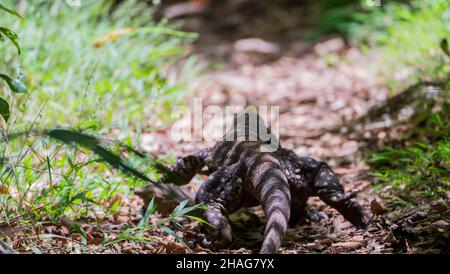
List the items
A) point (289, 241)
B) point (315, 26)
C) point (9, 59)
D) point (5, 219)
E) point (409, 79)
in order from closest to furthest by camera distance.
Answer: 1. point (5, 219)
2. point (289, 241)
3. point (9, 59)
4. point (409, 79)
5. point (315, 26)

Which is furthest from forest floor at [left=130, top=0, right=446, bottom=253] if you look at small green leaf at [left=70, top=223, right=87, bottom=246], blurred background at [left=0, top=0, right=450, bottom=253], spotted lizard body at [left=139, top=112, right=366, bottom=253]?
small green leaf at [left=70, top=223, right=87, bottom=246]

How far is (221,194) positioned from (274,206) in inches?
18.1

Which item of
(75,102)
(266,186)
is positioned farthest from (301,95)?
(266,186)

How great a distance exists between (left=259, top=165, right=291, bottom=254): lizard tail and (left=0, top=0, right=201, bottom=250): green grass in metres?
0.69

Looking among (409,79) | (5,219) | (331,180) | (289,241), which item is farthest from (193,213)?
(409,79)

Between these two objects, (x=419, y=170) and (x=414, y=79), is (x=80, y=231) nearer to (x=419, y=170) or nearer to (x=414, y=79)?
(x=419, y=170)

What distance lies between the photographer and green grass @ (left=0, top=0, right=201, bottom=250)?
3.26m

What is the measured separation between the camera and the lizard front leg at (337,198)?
3.30 metres

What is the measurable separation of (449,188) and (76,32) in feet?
13.6

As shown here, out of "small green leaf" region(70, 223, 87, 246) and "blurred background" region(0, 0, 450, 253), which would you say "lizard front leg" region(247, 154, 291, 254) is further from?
"small green leaf" region(70, 223, 87, 246)

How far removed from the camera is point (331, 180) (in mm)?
3318

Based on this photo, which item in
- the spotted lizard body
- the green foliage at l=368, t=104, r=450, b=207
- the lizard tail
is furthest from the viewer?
the green foliage at l=368, t=104, r=450, b=207
